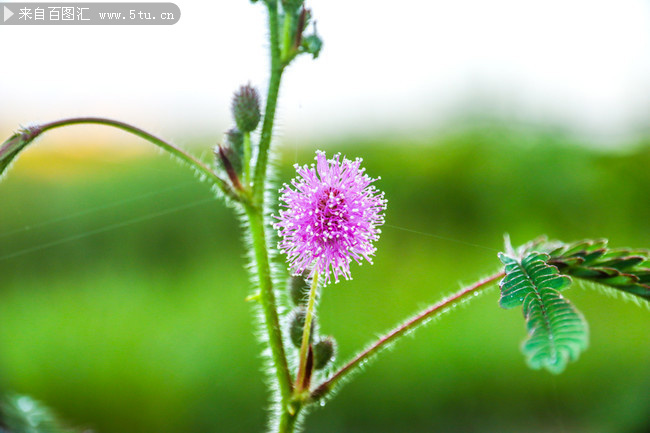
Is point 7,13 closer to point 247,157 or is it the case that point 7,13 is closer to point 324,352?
point 247,157

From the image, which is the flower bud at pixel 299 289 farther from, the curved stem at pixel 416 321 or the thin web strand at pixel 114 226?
the thin web strand at pixel 114 226

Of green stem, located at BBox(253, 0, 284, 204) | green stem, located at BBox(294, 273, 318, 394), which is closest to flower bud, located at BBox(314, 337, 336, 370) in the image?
green stem, located at BBox(294, 273, 318, 394)

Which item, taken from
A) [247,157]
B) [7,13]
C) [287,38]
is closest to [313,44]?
[287,38]

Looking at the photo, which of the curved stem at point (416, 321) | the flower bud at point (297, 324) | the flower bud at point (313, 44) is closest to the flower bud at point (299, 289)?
the flower bud at point (297, 324)

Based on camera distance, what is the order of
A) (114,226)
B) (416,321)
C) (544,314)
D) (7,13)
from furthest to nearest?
(114,226) < (7,13) < (416,321) < (544,314)

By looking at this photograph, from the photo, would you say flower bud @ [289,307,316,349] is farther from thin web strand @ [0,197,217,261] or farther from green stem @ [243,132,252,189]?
thin web strand @ [0,197,217,261]

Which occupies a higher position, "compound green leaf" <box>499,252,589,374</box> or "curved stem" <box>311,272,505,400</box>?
"compound green leaf" <box>499,252,589,374</box>
